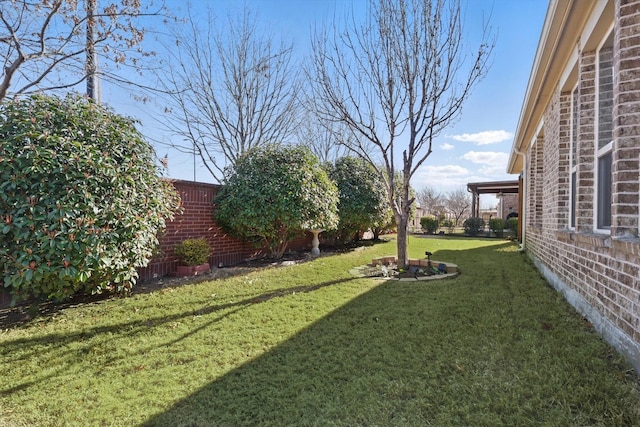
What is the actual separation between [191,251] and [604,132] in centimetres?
616

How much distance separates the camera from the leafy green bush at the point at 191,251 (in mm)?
5863

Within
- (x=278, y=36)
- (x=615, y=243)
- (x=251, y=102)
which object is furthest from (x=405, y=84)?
(x=251, y=102)

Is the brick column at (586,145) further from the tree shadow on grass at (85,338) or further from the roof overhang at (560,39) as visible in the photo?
the tree shadow on grass at (85,338)

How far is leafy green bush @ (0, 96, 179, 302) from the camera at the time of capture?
330 cm

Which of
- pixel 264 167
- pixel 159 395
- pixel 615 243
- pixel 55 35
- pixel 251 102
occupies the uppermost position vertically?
pixel 251 102

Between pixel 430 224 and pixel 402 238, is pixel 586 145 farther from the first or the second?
pixel 430 224

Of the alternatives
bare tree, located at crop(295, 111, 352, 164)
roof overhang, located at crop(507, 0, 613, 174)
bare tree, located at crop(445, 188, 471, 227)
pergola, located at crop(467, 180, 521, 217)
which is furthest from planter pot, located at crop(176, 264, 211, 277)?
bare tree, located at crop(445, 188, 471, 227)

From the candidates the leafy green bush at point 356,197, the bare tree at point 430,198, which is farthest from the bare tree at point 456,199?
the leafy green bush at point 356,197

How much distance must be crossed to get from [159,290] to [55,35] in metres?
3.70

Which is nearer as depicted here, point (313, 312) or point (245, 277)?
point (313, 312)

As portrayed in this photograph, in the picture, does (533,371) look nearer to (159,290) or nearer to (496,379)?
(496,379)

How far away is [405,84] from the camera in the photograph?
233 inches

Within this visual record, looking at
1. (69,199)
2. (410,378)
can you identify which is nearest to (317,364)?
(410,378)

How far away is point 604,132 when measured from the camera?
3.15 m
